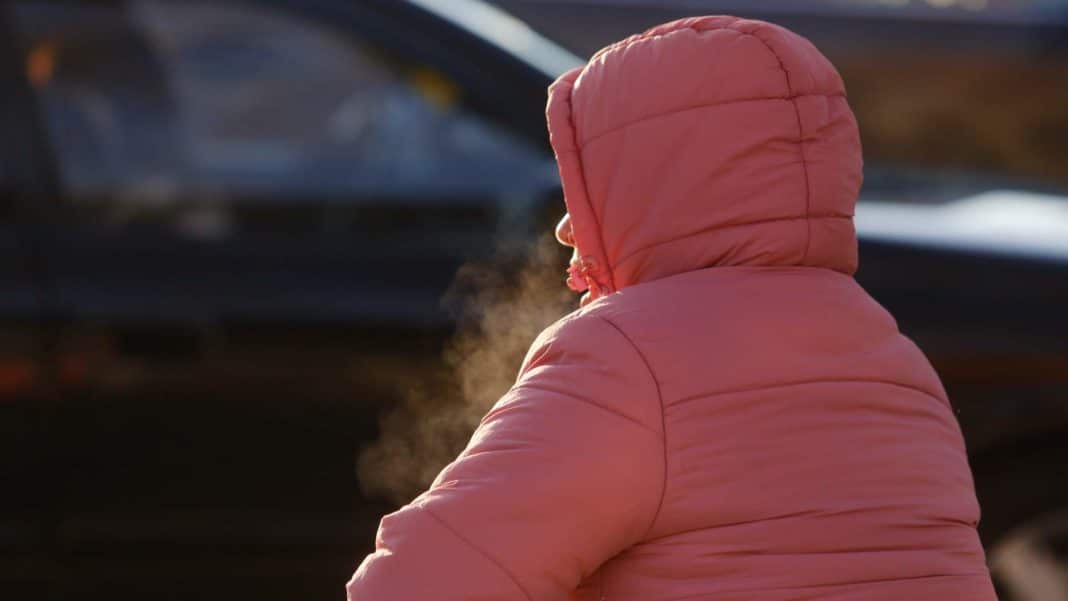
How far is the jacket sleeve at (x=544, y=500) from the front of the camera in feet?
5.21

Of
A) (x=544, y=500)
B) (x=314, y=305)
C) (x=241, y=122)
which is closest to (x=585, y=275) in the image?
(x=544, y=500)

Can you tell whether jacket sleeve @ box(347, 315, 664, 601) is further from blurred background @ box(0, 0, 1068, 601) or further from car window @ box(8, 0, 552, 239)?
car window @ box(8, 0, 552, 239)

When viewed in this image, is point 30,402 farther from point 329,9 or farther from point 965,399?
point 965,399

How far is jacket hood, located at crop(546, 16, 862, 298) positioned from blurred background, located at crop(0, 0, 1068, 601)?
1317mm

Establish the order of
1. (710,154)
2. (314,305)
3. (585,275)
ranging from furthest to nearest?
(314,305), (585,275), (710,154)

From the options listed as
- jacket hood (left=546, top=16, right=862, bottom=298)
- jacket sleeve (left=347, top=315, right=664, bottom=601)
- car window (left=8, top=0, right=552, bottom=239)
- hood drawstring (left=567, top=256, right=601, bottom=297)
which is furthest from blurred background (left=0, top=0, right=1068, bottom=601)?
jacket sleeve (left=347, top=315, right=664, bottom=601)

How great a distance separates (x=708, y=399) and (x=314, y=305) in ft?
6.08

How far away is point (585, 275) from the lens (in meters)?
1.86

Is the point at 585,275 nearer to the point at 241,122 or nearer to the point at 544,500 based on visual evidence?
the point at 544,500

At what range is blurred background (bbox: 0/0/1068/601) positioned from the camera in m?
3.31

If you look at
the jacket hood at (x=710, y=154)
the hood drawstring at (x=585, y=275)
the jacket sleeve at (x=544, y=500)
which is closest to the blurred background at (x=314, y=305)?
the hood drawstring at (x=585, y=275)

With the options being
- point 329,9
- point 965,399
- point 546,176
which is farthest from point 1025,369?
point 329,9

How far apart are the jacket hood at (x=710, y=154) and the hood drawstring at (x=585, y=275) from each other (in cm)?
3

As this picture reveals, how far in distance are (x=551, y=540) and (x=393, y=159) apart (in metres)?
2.11
